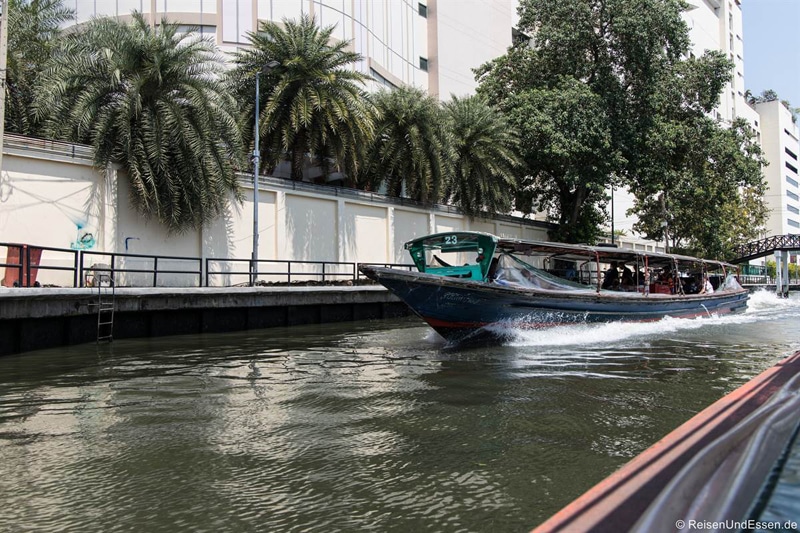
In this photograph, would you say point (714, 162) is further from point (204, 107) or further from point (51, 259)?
point (51, 259)

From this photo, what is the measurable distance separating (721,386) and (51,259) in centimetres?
1689

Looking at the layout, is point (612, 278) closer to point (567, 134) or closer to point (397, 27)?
point (567, 134)

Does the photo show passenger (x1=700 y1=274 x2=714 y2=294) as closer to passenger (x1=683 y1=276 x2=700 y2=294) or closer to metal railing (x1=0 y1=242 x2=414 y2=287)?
passenger (x1=683 y1=276 x2=700 y2=294)

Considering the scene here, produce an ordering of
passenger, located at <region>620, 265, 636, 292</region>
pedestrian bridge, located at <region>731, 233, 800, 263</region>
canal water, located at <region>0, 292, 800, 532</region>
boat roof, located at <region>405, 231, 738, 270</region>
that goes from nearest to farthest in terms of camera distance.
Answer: canal water, located at <region>0, 292, 800, 532</region> → boat roof, located at <region>405, 231, 738, 270</region> → passenger, located at <region>620, 265, 636, 292</region> → pedestrian bridge, located at <region>731, 233, 800, 263</region>

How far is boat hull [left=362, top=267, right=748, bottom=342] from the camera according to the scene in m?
11.1

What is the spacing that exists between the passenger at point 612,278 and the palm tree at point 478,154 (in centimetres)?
1211

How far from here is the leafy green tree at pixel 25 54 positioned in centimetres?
1972

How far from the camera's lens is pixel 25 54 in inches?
819

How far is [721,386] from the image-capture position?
293 inches

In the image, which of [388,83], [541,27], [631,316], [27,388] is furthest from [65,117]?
[541,27]

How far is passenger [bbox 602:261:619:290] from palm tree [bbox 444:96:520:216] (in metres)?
12.1

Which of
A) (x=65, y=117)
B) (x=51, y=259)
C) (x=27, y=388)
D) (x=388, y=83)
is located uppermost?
(x=388, y=83)

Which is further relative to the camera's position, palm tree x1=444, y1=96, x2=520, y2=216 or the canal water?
palm tree x1=444, y1=96, x2=520, y2=216

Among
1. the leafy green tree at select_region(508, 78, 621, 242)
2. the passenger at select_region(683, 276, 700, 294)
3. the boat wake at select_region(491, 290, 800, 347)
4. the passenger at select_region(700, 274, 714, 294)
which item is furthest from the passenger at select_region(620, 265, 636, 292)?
the leafy green tree at select_region(508, 78, 621, 242)
